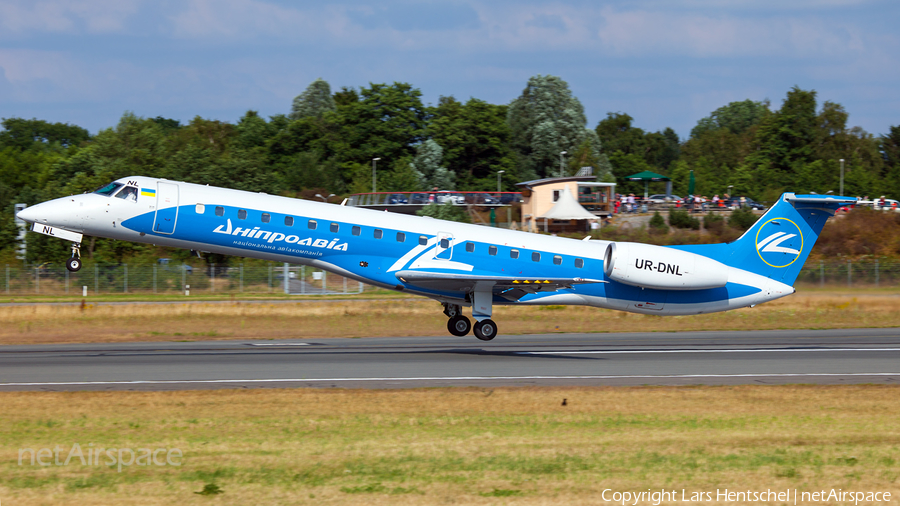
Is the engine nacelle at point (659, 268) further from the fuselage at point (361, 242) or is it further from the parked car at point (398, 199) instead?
the parked car at point (398, 199)

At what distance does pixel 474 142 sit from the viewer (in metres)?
104

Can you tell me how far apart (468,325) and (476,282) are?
2.37 m

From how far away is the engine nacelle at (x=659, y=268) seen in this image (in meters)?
24.5

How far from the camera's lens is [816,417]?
14789mm

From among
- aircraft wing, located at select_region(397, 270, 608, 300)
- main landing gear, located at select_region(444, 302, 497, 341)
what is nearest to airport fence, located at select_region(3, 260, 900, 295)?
main landing gear, located at select_region(444, 302, 497, 341)

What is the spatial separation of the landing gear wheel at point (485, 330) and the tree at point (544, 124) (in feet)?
274

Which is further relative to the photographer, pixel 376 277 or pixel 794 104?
pixel 794 104

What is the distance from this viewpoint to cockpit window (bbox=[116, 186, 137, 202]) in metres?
22.2

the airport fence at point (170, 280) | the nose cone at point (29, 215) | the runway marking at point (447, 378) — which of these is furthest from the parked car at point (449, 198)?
the runway marking at point (447, 378)

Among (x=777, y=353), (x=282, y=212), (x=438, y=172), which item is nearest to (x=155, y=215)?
(x=282, y=212)

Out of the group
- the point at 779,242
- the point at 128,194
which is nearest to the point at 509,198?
the point at 779,242

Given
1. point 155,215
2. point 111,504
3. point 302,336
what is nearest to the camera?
point 111,504

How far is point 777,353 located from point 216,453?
18.2 meters

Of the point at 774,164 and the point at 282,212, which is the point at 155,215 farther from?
the point at 774,164
